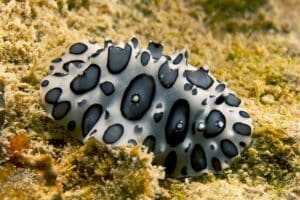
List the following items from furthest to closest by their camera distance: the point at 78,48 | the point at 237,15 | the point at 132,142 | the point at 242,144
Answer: the point at 237,15 → the point at 78,48 → the point at 242,144 → the point at 132,142

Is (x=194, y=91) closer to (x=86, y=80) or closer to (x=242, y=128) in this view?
(x=242, y=128)

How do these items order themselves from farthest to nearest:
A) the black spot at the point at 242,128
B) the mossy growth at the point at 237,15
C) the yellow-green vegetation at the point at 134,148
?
the mossy growth at the point at 237,15
the black spot at the point at 242,128
the yellow-green vegetation at the point at 134,148

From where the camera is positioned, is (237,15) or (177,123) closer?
(177,123)

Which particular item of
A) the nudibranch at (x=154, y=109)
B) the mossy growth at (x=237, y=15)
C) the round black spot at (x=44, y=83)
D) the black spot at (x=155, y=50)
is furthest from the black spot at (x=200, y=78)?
the mossy growth at (x=237, y=15)

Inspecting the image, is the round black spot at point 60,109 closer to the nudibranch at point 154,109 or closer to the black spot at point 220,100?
the nudibranch at point 154,109

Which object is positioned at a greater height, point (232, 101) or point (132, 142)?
point (232, 101)

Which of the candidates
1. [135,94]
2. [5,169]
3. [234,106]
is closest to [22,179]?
[5,169]

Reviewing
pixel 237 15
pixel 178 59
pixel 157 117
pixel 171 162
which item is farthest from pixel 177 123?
pixel 237 15
